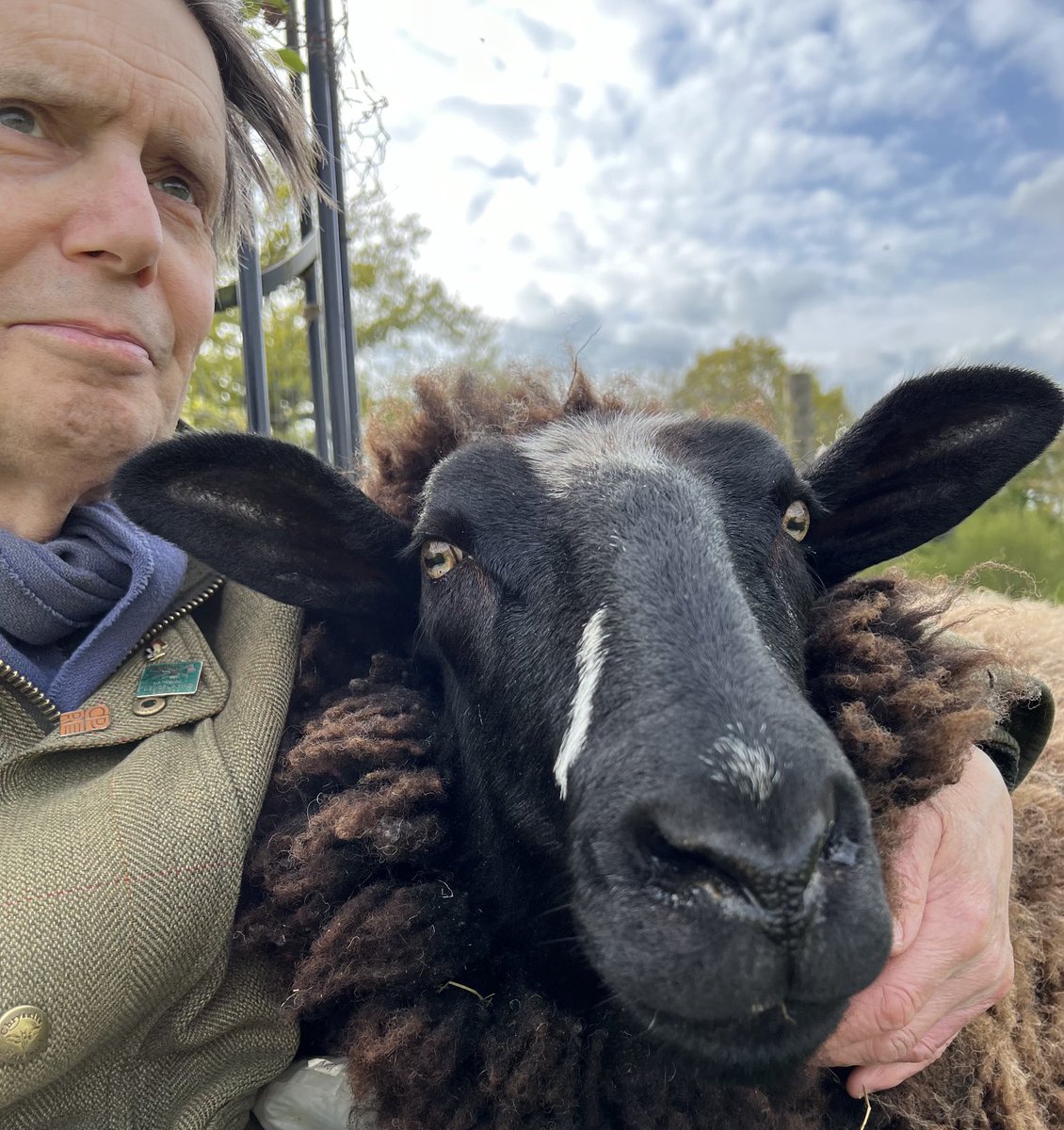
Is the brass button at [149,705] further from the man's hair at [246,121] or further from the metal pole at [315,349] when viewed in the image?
the metal pole at [315,349]

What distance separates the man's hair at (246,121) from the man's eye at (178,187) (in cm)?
44

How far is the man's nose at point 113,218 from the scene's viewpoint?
196cm

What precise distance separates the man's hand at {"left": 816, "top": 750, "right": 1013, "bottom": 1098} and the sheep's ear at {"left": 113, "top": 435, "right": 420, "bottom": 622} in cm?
139

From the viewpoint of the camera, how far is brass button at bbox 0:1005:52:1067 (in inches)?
53.9

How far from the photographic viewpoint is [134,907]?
59.1 inches

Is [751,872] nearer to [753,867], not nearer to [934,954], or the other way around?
[753,867]

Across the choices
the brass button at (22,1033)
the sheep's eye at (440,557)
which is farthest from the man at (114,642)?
the sheep's eye at (440,557)

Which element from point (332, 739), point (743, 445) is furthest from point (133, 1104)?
point (743, 445)

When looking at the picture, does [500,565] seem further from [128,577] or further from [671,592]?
[128,577]

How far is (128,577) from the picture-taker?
6.78ft

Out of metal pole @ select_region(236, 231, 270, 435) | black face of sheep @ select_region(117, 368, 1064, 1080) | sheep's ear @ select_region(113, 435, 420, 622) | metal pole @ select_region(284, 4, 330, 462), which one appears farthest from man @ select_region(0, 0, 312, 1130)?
metal pole @ select_region(284, 4, 330, 462)

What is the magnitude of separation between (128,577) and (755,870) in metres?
1.60

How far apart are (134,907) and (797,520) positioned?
168 cm

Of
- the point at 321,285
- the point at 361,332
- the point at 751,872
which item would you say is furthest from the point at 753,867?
the point at 361,332
